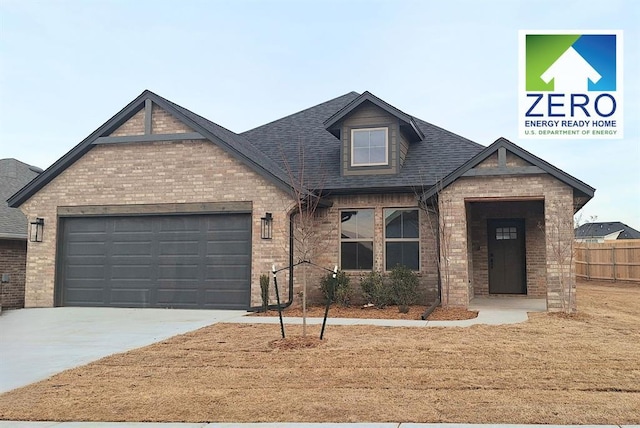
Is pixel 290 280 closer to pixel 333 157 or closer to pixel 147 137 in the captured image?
pixel 333 157

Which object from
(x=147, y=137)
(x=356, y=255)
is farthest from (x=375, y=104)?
(x=147, y=137)

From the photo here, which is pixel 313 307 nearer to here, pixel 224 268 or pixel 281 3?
pixel 224 268

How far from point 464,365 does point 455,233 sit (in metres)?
6.34

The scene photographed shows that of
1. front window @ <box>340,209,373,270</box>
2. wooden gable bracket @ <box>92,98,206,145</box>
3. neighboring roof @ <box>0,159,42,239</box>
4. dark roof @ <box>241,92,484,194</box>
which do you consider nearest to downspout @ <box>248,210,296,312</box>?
dark roof @ <box>241,92,484,194</box>

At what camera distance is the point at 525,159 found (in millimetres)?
12430

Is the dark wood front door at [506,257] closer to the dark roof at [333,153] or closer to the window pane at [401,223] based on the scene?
the dark roof at [333,153]

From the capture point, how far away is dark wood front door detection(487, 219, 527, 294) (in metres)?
16.1

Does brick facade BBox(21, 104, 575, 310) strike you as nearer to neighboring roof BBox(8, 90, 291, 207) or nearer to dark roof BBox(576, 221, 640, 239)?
neighboring roof BBox(8, 90, 291, 207)

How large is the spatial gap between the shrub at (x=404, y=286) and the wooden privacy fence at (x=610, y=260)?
606 inches

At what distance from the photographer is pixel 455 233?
12961 mm

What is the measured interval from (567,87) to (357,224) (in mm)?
6657

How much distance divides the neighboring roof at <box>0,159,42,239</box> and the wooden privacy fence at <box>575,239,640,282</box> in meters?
24.4

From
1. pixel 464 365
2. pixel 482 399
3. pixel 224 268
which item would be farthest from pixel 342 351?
pixel 224 268

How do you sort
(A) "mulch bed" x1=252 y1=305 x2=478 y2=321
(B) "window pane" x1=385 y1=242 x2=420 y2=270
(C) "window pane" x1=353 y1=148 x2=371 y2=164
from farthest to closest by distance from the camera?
1. (C) "window pane" x1=353 y1=148 x2=371 y2=164
2. (B) "window pane" x1=385 y1=242 x2=420 y2=270
3. (A) "mulch bed" x1=252 y1=305 x2=478 y2=321
